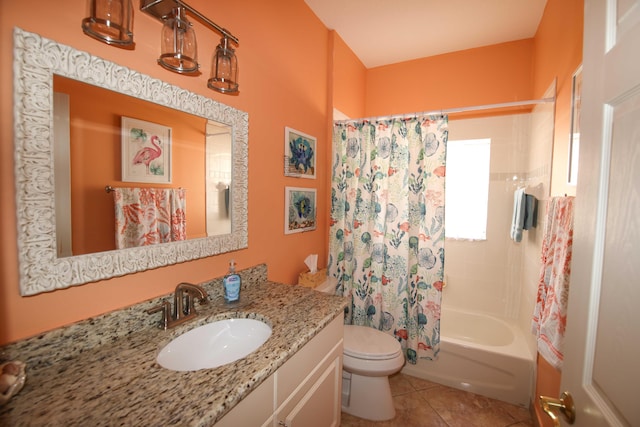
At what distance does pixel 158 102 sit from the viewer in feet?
3.47

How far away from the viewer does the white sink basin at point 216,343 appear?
1017mm

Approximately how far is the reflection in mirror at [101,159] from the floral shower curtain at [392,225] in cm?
126

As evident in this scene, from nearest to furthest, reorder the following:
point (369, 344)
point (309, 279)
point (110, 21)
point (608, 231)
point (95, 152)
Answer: point (608, 231)
point (110, 21)
point (95, 152)
point (369, 344)
point (309, 279)

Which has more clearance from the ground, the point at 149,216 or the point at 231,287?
the point at 149,216

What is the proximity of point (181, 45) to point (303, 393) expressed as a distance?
4.52ft

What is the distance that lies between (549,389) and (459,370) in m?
0.59

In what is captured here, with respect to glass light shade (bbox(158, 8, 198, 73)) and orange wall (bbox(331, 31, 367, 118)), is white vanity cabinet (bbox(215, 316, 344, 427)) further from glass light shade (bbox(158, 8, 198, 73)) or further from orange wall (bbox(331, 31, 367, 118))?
→ orange wall (bbox(331, 31, 367, 118))

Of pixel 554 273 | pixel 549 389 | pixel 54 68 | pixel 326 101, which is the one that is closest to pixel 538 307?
pixel 554 273

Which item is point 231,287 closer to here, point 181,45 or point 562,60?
point 181,45

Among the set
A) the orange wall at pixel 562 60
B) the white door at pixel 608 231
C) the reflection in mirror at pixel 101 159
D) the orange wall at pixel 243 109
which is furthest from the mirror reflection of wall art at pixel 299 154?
the orange wall at pixel 562 60

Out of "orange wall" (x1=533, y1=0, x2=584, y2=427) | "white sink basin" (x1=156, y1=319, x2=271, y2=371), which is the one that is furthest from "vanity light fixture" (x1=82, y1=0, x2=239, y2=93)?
"orange wall" (x1=533, y1=0, x2=584, y2=427)

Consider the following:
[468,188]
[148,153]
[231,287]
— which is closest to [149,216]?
[148,153]

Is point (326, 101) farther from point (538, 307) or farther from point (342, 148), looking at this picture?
point (538, 307)

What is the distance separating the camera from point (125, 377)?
0.76 meters
